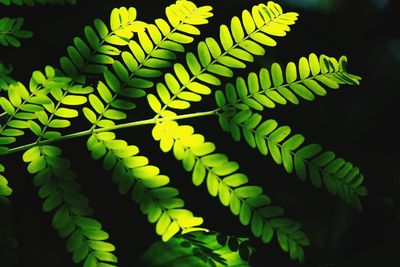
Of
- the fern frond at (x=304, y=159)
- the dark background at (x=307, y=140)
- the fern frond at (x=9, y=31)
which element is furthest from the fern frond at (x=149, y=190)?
the dark background at (x=307, y=140)

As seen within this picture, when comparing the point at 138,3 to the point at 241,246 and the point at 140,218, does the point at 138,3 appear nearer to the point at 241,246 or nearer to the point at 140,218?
the point at 140,218

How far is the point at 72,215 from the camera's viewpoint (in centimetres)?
100

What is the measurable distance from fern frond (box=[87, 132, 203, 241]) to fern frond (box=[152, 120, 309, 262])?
7 centimetres

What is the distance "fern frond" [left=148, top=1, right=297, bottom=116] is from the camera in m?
1.15

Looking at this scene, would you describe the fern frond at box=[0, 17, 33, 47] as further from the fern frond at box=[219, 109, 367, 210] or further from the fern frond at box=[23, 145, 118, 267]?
the fern frond at box=[219, 109, 367, 210]

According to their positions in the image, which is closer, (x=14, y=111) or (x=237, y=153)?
(x=14, y=111)

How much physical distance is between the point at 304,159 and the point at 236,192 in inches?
7.4

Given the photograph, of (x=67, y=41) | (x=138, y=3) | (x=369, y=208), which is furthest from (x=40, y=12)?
(x=369, y=208)

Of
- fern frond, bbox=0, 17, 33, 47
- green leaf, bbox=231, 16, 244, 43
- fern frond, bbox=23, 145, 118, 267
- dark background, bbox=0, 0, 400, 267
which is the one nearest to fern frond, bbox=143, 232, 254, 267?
fern frond, bbox=23, 145, 118, 267

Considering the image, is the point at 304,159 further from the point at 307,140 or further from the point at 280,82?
the point at 307,140

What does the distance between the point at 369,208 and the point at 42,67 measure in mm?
1440

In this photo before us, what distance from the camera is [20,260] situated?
5.02ft

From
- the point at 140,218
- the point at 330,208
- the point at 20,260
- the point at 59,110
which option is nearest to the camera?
the point at 59,110

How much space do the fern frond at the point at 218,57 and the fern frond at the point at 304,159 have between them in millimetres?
120
